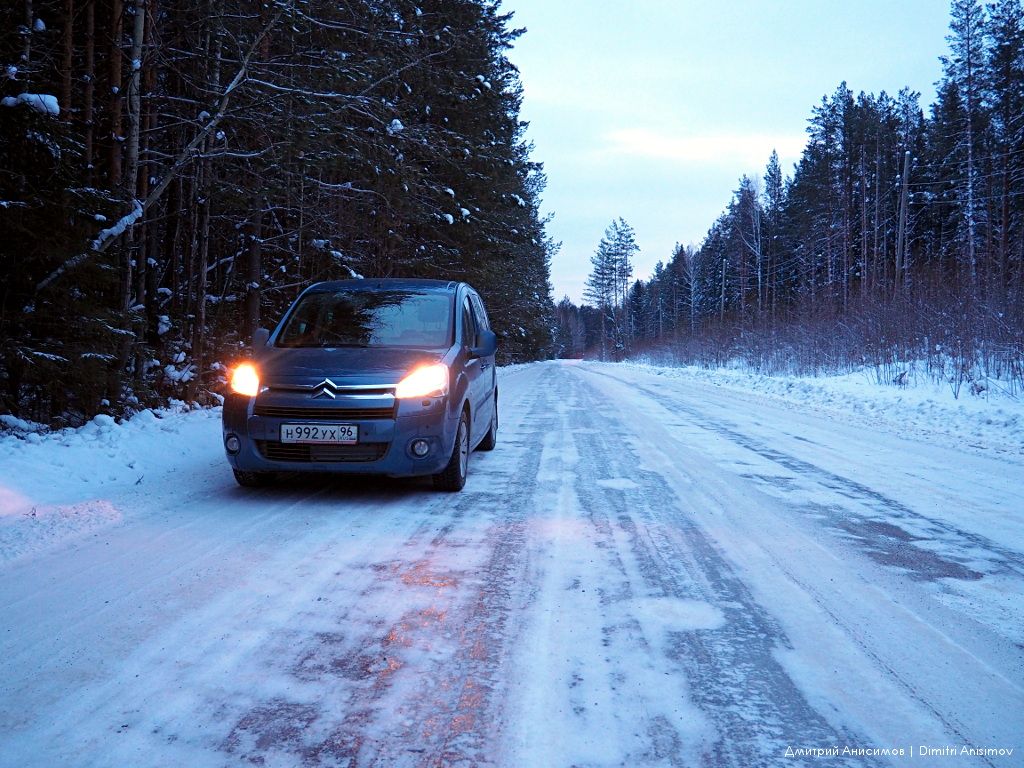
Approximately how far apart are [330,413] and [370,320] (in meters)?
1.55

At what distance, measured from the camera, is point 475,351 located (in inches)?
249

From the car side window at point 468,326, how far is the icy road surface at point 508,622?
5.13 feet

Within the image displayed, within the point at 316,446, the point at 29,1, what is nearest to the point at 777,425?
the point at 316,446

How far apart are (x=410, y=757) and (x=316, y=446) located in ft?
10.7

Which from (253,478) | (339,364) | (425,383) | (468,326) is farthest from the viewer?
(468,326)

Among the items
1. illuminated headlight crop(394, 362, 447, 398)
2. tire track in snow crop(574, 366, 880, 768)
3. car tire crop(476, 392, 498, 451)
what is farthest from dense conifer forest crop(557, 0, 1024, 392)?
illuminated headlight crop(394, 362, 447, 398)

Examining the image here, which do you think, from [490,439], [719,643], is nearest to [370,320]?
[490,439]

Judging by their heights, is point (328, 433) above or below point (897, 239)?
below

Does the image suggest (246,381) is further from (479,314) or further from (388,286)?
(479,314)

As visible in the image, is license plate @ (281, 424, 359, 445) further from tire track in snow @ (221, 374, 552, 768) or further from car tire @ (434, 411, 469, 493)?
tire track in snow @ (221, 374, 552, 768)

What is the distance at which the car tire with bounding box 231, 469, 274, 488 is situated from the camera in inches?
206

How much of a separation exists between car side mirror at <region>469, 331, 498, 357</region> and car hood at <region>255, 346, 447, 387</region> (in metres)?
0.72

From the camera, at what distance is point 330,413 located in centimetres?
480

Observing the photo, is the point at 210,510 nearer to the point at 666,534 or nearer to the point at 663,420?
the point at 666,534
